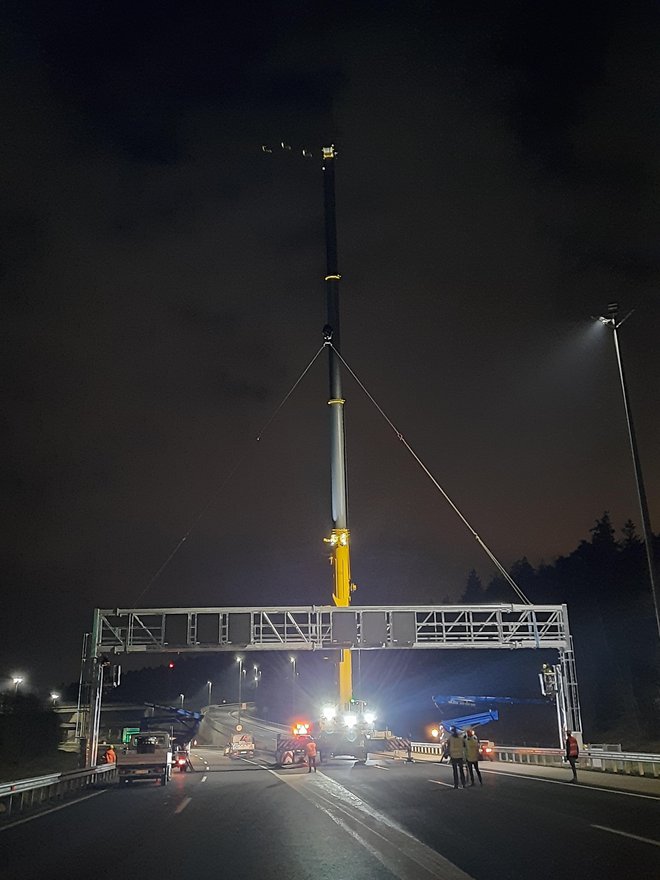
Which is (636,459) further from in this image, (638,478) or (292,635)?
(292,635)

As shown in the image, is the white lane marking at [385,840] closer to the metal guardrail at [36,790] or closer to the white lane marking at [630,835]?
the white lane marking at [630,835]

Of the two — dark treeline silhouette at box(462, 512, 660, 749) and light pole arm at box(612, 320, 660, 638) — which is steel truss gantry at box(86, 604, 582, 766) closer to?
light pole arm at box(612, 320, 660, 638)

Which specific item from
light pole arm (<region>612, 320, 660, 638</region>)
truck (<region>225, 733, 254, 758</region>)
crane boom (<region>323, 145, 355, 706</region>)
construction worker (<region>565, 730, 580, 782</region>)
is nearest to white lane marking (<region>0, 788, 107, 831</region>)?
construction worker (<region>565, 730, 580, 782</region>)

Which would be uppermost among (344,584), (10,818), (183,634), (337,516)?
(337,516)

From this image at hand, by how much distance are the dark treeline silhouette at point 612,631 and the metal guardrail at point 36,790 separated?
43265 millimetres

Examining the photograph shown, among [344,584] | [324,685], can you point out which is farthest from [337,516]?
[324,685]

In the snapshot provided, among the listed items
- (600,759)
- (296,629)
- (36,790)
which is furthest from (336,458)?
(36,790)

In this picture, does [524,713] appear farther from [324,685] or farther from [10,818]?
[324,685]

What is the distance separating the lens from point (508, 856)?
10.1 meters

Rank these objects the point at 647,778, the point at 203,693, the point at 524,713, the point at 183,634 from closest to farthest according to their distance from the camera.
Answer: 1. the point at 647,778
2. the point at 183,634
3. the point at 524,713
4. the point at 203,693

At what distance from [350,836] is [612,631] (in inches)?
2740

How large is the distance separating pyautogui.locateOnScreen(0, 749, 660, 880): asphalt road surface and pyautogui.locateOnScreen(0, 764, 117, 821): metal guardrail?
0.84 metres

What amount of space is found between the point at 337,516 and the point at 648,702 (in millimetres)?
33629

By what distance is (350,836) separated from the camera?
11.9 metres
